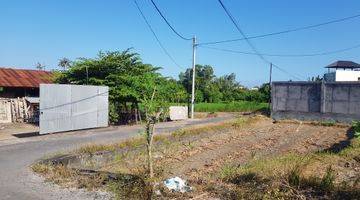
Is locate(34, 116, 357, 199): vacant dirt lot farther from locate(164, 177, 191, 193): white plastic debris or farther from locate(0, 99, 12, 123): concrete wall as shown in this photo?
locate(0, 99, 12, 123): concrete wall

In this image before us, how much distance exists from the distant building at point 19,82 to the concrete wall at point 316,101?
16.4 meters


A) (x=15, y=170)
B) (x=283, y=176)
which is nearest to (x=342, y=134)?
(x=283, y=176)

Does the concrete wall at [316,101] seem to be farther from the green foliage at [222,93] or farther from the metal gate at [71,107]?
the green foliage at [222,93]

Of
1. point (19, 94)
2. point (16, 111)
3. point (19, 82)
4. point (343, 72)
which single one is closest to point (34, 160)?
point (16, 111)

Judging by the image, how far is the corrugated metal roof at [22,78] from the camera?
29708mm

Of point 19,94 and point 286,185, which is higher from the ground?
point 19,94

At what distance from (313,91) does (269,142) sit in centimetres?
948

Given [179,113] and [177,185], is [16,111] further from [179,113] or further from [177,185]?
[177,185]

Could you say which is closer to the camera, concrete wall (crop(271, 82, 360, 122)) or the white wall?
concrete wall (crop(271, 82, 360, 122))

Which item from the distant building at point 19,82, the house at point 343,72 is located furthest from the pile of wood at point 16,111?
the house at point 343,72

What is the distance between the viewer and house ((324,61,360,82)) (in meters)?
44.8

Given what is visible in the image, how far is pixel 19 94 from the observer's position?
101 feet

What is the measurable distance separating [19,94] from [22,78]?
131cm

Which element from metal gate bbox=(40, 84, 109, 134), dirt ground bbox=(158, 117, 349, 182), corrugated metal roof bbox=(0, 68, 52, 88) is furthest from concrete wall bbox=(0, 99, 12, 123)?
dirt ground bbox=(158, 117, 349, 182)
